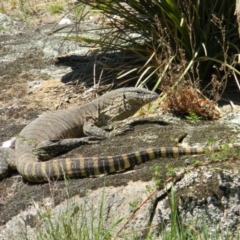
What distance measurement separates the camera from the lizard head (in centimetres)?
889

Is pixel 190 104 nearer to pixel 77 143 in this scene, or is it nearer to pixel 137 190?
pixel 77 143

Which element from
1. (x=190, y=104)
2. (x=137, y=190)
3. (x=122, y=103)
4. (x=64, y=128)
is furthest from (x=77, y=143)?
(x=137, y=190)

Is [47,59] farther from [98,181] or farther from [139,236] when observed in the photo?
[139,236]

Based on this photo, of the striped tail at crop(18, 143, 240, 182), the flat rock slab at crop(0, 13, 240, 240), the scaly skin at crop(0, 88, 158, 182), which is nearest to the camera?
the flat rock slab at crop(0, 13, 240, 240)

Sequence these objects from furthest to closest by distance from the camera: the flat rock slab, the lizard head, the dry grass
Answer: the lizard head, the dry grass, the flat rock slab

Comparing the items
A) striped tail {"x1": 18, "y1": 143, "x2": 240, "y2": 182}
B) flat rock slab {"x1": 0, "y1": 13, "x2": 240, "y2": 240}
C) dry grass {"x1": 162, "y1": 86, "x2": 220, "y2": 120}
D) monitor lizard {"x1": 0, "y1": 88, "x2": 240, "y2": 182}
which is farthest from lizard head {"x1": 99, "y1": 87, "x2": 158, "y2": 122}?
striped tail {"x1": 18, "y1": 143, "x2": 240, "y2": 182}

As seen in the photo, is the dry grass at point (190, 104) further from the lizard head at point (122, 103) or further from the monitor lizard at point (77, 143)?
the lizard head at point (122, 103)

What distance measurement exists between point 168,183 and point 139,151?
30.7 inches

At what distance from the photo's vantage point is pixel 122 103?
8.98 meters

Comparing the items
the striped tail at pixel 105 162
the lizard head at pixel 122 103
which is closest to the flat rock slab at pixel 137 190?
the striped tail at pixel 105 162

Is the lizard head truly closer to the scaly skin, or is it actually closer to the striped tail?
the scaly skin

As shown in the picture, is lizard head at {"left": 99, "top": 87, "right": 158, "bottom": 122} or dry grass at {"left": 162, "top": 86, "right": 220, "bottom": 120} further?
lizard head at {"left": 99, "top": 87, "right": 158, "bottom": 122}

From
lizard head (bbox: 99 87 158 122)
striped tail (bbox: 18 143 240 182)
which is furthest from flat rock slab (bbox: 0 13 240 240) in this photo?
lizard head (bbox: 99 87 158 122)

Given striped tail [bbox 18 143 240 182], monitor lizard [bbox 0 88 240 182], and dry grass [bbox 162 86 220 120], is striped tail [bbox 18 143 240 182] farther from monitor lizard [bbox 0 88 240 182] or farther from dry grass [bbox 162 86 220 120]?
dry grass [bbox 162 86 220 120]
